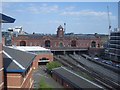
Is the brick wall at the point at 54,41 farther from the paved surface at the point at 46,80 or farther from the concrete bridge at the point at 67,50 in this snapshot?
the paved surface at the point at 46,80

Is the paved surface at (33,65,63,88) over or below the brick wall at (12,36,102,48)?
below

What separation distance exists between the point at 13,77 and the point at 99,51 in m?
52.8

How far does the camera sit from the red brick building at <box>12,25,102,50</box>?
6178cm

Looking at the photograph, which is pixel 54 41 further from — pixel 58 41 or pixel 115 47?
pixel 115 47

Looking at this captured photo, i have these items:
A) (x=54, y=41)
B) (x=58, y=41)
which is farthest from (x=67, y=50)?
(x=54, y=41)

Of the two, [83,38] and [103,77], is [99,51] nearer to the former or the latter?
[83,38]

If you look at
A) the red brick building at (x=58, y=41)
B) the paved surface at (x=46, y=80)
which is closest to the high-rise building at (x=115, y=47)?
the red brick building at (x=58, y=41)

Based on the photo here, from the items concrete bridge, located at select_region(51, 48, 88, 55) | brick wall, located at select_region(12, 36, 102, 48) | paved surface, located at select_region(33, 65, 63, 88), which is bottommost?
paved surface, located at select_region(33, 65, 63, 88)

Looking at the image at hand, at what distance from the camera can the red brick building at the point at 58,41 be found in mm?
61781

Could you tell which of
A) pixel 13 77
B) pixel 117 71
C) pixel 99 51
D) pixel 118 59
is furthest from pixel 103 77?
pixel 99 51

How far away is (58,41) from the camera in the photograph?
207 feet

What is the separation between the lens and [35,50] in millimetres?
46875

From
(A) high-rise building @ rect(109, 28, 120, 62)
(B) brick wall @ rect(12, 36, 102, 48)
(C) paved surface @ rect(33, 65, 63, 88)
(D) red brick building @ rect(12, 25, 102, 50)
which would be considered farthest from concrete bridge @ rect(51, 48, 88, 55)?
(C) paved surface @ rect(33, 65, 63, 88)

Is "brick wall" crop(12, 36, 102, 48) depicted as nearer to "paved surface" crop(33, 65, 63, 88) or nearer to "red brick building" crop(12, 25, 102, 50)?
"red brick building" crop(12, 25, 102, 50)
